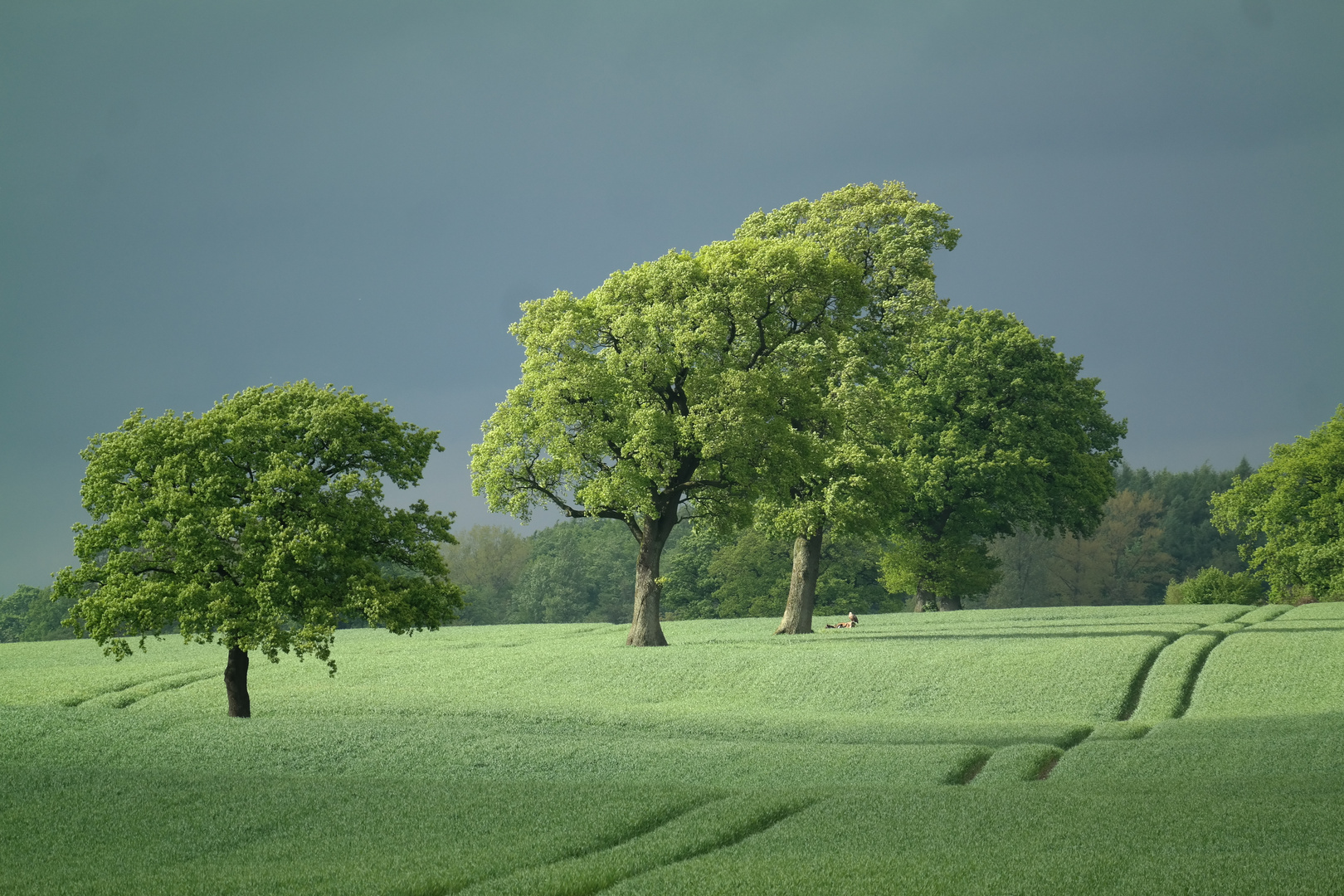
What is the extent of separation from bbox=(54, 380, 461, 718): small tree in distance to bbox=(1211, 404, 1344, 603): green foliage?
4870 cm

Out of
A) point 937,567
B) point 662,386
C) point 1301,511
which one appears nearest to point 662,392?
point 662,386

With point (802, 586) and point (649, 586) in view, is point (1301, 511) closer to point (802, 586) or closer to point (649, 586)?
point (802, 586)

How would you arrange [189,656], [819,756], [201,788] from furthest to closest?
1. [189,656]
2. [819,756]
3. [201,788]

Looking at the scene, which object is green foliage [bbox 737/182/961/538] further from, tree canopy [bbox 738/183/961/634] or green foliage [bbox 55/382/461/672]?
green foliage [bbox 55/382/461/672]

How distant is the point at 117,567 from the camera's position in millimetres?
28328

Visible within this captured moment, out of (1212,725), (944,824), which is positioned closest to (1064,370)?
(1212,725)

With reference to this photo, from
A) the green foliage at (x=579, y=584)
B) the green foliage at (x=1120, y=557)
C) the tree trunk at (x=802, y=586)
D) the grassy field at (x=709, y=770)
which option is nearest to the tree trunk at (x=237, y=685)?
the grassy field at (x=709, y=770)

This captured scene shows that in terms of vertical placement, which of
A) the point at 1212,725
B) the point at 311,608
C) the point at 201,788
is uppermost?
the point at 311,608

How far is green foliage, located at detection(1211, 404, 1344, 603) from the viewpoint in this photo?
56.9 metres

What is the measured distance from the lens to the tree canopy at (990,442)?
62.2m

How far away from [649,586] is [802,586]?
31.9 feet

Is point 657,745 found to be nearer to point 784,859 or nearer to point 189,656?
point 784,859

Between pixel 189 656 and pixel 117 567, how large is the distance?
24.8 metres

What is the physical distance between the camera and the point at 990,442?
6297cm
